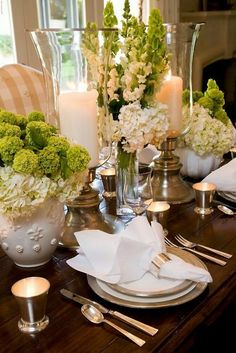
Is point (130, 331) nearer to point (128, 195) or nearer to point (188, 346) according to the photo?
point (188, 346)

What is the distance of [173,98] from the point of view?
4.20ft

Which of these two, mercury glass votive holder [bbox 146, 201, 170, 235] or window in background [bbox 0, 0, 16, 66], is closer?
mercury glass votive holder [bbox 146, 201, 170, 235]

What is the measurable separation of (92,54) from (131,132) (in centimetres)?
20

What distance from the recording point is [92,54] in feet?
3.36

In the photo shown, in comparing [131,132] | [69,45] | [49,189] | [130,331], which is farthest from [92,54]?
A: [130,331]

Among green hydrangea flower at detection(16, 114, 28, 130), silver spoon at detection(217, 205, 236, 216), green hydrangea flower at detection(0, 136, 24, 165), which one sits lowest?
silver spoon at detection(217, 205, 236, 216)

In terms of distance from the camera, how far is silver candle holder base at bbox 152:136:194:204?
51.4 inches

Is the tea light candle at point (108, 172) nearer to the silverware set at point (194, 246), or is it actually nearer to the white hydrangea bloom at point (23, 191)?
the silverware set at point (194, 246)

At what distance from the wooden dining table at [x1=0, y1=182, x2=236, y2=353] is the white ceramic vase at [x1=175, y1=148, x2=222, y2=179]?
16.9 inches

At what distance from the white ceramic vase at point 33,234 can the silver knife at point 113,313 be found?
11cm

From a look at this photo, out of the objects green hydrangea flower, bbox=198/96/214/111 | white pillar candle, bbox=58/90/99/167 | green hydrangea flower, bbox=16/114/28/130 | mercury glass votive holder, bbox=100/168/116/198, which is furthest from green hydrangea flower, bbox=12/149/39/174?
green hydrangea flower, bbox=198/96/214/111

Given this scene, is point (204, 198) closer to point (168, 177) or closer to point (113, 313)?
point (168, 177)

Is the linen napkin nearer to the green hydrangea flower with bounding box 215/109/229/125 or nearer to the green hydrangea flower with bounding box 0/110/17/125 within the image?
the green hydrangea flower with bounding box 0/110/17/125

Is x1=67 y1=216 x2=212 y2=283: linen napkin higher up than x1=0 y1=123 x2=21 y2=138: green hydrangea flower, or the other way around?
x1=0 y1=123 x2=21 y2=138: green hydrangea flower
